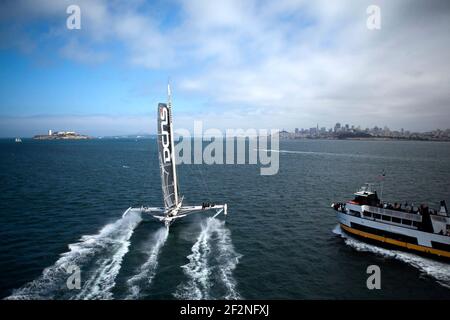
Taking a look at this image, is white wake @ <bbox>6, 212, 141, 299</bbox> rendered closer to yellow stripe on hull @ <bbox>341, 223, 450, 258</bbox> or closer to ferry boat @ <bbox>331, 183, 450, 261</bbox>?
yellow stripe on hull @ <bbox>341, 223, 450, 258</bbox>

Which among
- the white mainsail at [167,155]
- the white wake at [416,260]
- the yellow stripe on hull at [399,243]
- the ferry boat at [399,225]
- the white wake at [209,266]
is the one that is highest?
the white mainsail at [167,155]

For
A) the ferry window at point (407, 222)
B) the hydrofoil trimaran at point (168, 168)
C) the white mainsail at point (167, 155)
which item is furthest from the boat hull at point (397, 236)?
the white mainsail at point (167, 155)

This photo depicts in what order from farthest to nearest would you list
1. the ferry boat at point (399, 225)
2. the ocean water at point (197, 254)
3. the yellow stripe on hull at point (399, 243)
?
the ferry boat at point (399, 225) → the yellow stripe on hull at point (399, 243) → the ocean water at point (197, 254)

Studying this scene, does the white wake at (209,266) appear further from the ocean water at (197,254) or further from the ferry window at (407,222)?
the ferry window at (407,222)

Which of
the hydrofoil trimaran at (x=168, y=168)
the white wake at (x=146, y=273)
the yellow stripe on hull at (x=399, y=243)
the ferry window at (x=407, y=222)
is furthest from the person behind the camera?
the hydrofoil trimaran at (x=168, y=168)

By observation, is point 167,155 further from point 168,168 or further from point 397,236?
point 397,236

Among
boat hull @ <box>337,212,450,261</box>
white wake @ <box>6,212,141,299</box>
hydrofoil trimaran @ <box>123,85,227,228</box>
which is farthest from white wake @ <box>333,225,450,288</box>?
white wake @ <box>6,212,141,299</box>
